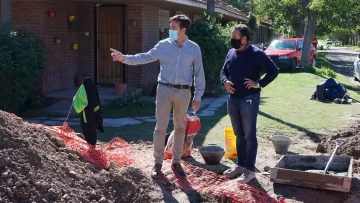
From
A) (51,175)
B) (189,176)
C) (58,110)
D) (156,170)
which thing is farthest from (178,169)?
(58,110)

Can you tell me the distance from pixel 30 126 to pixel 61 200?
5.16 ft

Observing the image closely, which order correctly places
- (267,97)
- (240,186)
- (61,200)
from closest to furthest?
(61,200) < (240,186) < (267,97)

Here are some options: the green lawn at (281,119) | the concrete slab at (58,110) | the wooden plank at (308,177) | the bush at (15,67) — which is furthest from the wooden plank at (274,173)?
the concrete slab at (58,110)

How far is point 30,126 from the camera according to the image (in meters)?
6.02

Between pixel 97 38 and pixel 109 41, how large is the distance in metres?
0.34

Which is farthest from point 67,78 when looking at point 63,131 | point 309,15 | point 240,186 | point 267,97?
point 309,15

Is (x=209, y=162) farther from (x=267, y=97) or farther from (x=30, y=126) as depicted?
(x=267, y=97)

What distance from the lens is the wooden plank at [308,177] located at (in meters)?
5.72

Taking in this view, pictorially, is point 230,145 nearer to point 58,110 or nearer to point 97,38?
point 58,110

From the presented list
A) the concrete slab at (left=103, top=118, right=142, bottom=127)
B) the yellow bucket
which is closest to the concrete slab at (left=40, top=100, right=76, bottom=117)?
the concrete slab at (left=103, top=118, right=142, bottom=127)

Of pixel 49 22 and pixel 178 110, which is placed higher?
pixel 49 22

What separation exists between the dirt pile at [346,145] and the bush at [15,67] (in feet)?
18.9

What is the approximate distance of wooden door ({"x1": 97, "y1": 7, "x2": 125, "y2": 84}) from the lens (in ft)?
46.3

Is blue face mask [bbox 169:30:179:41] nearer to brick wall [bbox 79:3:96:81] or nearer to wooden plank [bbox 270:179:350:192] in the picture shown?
wooden plank [bbox 270:179:350:192]
